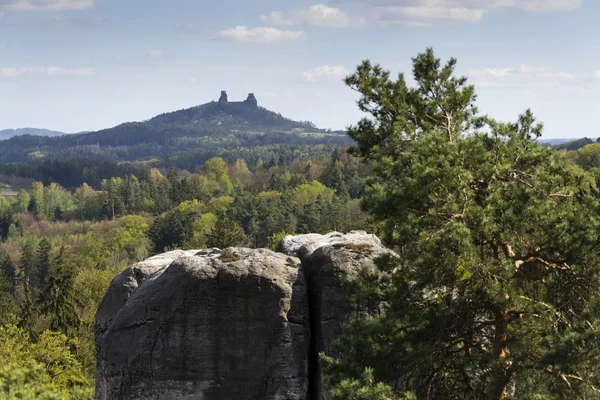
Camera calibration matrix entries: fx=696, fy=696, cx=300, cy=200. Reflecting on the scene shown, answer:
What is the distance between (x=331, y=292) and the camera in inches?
800

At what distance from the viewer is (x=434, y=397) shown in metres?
15.2

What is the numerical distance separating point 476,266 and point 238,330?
352 inches

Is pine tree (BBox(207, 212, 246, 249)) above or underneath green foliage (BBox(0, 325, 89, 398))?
above

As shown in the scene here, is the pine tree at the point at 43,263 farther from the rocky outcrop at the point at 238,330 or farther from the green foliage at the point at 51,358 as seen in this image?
the rocky outcrop at the point at 238,330

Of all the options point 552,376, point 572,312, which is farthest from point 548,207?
point 552,376

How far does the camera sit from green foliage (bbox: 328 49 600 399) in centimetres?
1338

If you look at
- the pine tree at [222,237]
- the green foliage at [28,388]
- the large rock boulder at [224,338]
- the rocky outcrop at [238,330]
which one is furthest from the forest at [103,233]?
the rocky outcrop at [238,330]

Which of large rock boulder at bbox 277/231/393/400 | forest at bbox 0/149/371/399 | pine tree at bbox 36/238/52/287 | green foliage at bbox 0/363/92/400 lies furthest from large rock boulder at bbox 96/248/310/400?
pine tree at bbox 36/238/52/287

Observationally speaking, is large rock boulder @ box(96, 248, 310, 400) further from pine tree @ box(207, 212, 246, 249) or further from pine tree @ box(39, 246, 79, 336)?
pine tree @ box(207, 212, 246, 249)

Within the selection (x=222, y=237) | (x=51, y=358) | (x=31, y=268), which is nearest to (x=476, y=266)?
(x=51, y=358)

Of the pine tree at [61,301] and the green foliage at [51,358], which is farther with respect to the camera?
the pine tree at [61,301]

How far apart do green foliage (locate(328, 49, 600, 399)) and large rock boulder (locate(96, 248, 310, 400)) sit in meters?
4.96

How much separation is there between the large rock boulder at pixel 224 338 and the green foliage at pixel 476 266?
496 cm

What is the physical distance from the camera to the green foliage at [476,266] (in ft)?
43.9
